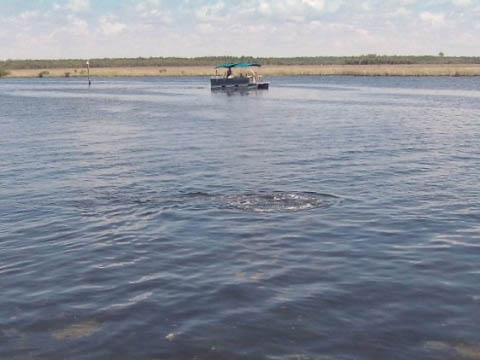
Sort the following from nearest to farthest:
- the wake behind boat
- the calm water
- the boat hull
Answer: the calm water < the wake behind boat < the boat hull

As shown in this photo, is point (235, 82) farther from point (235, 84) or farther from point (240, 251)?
point (240, 251)

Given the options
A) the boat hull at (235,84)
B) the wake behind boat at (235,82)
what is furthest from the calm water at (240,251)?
the boat hull at (235,84)

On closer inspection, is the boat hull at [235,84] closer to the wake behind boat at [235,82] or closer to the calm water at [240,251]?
the wake behind boat at [235,82]

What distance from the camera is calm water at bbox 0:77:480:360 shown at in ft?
28.9

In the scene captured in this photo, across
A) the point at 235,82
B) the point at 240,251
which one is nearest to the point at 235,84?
the point at 235,82

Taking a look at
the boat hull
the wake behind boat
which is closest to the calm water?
the wake behind boat

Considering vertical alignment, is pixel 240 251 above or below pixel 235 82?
below

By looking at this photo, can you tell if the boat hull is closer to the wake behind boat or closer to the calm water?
the wake behind boat

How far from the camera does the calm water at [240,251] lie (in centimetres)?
880

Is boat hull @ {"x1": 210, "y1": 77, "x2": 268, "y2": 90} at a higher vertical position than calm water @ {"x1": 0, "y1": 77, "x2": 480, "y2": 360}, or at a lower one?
higher

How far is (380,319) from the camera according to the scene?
30.6 feet

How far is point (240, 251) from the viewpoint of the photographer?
1277 cm

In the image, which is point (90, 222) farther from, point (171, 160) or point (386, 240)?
point (171, 160)

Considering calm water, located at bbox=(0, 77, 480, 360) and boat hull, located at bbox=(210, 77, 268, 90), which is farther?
boat hull, located at bbox=(210, 77, 268, 90)
